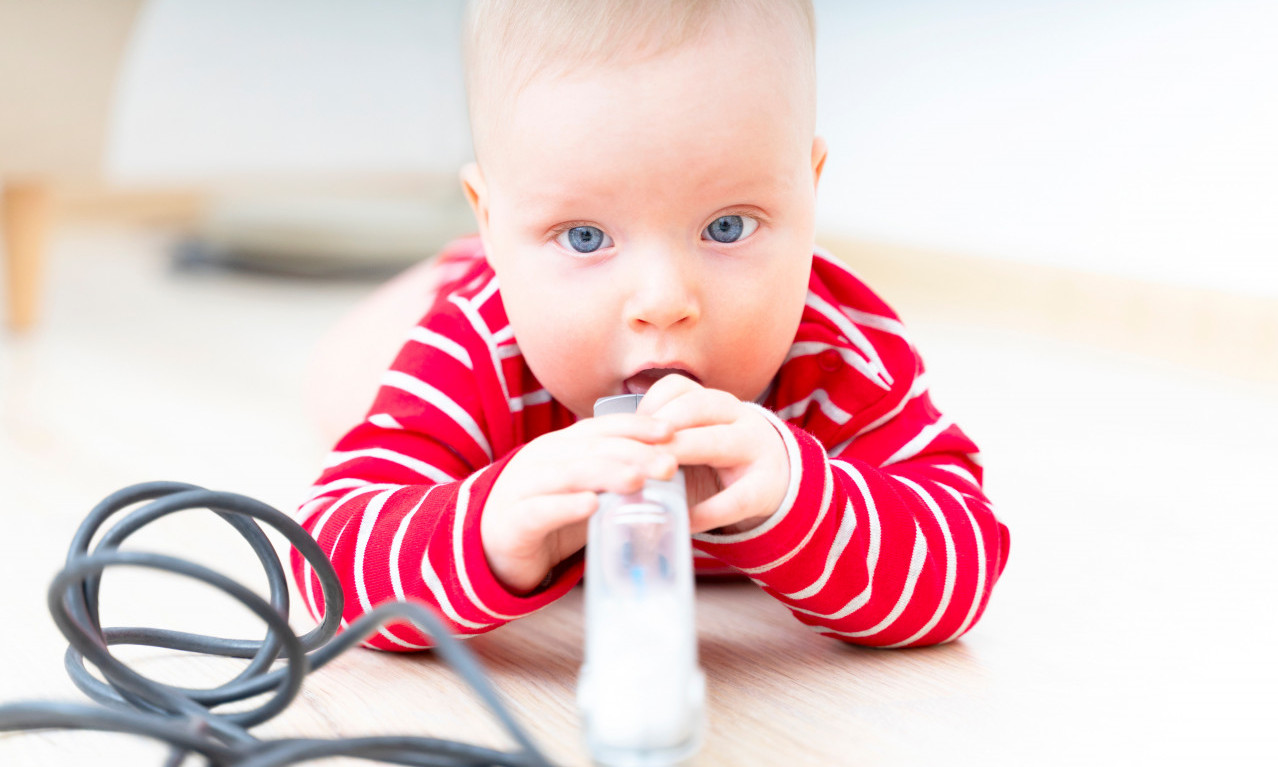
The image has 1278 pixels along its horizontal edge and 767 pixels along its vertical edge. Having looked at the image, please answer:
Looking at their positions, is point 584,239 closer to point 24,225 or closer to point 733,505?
point 733,505

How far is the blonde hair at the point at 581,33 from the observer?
558 mm

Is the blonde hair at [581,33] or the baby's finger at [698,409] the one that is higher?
the blonde hair at [581,33]

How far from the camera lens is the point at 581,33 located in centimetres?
57

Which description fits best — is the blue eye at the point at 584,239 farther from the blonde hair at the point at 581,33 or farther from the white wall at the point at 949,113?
the white wall at the point at 949,113

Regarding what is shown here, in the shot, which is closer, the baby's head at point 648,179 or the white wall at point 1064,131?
the baby's head at point 648,179

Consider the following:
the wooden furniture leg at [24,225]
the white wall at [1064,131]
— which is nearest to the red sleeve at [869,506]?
the white wall at [1064,131]

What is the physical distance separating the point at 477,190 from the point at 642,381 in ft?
0.52

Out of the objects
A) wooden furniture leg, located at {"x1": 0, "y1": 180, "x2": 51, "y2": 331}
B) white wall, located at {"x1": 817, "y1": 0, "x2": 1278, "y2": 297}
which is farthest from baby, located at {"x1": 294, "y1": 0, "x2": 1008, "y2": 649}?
wooden furniture leg, located at {"x1": 0, "y1": 180, "x2": 51, "y2": 331}

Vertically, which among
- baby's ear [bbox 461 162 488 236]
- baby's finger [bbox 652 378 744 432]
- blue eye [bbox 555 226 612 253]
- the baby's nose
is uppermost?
baby's ear [bbox 461 162 488 236]

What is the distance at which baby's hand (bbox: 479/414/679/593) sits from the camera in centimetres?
51

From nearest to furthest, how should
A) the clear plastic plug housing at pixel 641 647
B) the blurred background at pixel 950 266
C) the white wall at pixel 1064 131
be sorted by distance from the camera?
the clear plastic plug housing at pixel 641 647 < the blurred background at pixel 950 266 < the white wall at pixel 1064 131

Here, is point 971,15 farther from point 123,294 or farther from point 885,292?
point 123,294

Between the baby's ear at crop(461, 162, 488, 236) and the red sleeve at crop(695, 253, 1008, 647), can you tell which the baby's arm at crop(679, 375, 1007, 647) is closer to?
the red sleeve at crop(695, 253, 1008, 647)

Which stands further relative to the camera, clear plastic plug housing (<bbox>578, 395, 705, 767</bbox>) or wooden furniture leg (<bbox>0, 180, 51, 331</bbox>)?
wooden furniture leg (<bbox>0, 180, 51, 331</bbox>)
